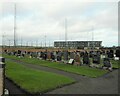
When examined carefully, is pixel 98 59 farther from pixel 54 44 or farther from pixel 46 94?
pixel 54 44

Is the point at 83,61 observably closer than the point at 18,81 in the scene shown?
No

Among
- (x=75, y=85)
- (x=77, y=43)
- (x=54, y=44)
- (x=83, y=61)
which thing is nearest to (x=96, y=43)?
(x=77, y=43)

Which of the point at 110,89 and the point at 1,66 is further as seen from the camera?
the point at 110,89

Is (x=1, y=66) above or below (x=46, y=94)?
above

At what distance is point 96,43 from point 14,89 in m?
118

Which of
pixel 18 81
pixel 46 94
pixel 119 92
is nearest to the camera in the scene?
pixel 46 94

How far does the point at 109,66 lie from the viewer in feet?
84.6

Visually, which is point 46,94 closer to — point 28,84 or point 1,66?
point 28,84

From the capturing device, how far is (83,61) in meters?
28.5

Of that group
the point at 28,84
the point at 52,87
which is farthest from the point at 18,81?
the point at 52,87

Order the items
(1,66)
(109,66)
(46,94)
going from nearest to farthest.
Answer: (1,66), (46,94), (109,66)

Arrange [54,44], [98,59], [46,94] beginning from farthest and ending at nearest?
1. [54,44]
2. [98,59]
3. [46,94]

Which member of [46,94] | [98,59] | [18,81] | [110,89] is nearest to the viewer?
[46,94]

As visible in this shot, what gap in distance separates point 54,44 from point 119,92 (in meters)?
134
